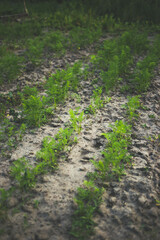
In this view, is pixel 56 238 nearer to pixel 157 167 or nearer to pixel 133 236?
pixel 133 236

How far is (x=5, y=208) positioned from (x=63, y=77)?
3.12 meters

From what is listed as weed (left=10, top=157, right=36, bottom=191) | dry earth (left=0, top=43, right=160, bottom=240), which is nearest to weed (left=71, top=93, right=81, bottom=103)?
dry earth (left=0, top=43, right=160, bottom=240)

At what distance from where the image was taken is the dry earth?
2.26 metres

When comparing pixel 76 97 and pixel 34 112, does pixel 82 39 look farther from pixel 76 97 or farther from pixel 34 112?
pixel 34 112

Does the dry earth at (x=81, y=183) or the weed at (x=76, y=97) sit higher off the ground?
the weed at (x=76, y=97)

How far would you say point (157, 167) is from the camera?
9.96 feet

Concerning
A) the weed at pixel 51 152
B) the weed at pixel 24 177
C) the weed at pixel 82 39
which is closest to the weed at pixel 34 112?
the weed at pixel 51 152

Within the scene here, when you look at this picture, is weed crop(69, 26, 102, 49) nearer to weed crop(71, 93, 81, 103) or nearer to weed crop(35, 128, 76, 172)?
weed crop(71, 93, 81, 103)

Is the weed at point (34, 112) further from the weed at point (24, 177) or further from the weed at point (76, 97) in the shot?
the weed at point (24, 177)

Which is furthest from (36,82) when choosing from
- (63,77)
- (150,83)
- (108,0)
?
(108,0)

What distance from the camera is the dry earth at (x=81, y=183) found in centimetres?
226

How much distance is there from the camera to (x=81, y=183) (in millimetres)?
2742

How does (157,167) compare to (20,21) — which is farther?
(20,21)

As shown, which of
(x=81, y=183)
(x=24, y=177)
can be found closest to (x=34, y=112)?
(x=24, y=177)
